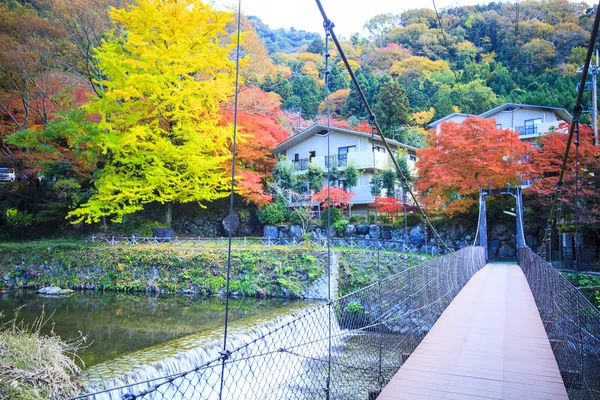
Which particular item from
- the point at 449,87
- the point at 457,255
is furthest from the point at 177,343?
the point at 449,87

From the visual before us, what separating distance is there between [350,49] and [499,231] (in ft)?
80.6

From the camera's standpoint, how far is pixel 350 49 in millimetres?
36594

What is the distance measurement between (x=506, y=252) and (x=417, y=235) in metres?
4.03

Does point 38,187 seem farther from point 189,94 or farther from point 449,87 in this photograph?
point 449,87

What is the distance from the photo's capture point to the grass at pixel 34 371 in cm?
381

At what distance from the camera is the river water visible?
24.5 feet

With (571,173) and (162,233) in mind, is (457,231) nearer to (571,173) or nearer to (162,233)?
(571,173)

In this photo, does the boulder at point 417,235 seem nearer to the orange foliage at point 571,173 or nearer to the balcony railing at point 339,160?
the orange foliage at point 571,173

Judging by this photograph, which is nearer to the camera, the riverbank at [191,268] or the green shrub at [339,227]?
the riverbank at [191,268]

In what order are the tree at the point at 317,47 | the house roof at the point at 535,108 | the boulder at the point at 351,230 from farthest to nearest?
the tree at the point at 317,47 → the house roof at the point at 535,108 → the boulder at the point at 351,230

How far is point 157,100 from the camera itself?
14.1 meters

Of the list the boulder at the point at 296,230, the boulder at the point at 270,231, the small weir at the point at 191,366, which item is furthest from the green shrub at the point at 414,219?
the small weir at the point at 191,366

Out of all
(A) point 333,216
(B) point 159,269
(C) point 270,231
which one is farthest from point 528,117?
(B) point 159,269

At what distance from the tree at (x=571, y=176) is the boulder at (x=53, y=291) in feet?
53.9
